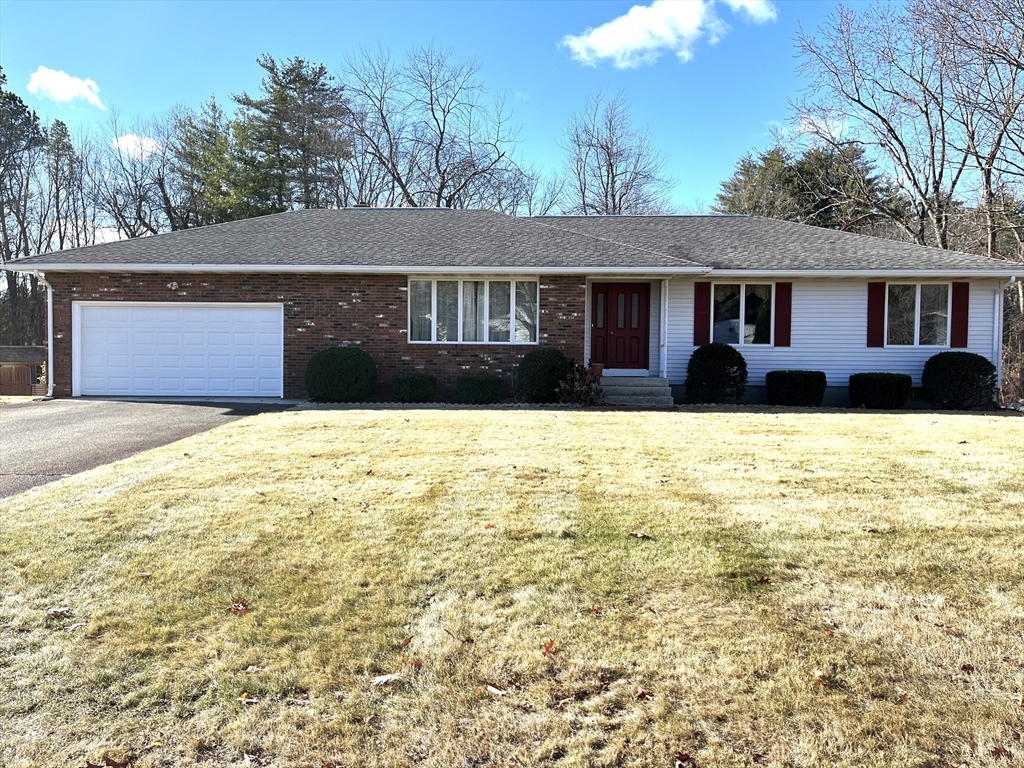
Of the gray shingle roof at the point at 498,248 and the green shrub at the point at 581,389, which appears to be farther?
the gray shingle roof at the point at 498,248

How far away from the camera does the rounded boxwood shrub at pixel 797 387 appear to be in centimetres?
1383

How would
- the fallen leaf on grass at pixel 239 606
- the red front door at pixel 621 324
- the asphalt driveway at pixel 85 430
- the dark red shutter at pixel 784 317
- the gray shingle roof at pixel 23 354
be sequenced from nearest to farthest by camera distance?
the fallen leaf on grass at pixel 239 606, the asphalt driveway at pixel 85 430, the dark red shutter at pixel 784 317, the red front door at pixel 621 324, the gray shingle roof at pixel 23 354

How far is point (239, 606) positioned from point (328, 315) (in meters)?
11.1

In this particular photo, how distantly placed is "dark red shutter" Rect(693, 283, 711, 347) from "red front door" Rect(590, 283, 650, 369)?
1053 mm

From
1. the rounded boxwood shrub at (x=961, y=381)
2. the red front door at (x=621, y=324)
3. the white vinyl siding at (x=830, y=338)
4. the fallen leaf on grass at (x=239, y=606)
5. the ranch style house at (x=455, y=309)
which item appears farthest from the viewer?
the red front door at (x=621, y=324)

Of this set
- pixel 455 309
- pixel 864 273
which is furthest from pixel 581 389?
pixel 864 273

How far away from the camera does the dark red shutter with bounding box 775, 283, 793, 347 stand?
14.5 metres

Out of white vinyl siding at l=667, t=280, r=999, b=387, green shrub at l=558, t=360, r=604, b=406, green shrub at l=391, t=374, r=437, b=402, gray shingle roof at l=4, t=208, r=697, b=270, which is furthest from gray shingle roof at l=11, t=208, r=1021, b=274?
green shrub at l=391, t=374, r=437, b=402

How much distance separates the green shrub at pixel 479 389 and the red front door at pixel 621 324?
9.33 ft

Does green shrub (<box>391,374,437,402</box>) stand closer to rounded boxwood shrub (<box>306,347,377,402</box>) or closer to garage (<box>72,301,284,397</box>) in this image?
rounded boxwood shrub (<box>306,347,377,402</box>)

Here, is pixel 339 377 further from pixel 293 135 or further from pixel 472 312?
pixel 293 135

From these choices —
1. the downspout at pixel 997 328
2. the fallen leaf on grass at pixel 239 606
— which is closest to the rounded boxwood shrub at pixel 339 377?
the fallen leaf on grass at pixel 239 606

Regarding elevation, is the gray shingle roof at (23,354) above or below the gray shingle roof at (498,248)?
below

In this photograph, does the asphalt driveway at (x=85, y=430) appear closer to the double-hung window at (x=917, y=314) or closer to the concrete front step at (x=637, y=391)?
the concrete front step at (x=637, y=391)
